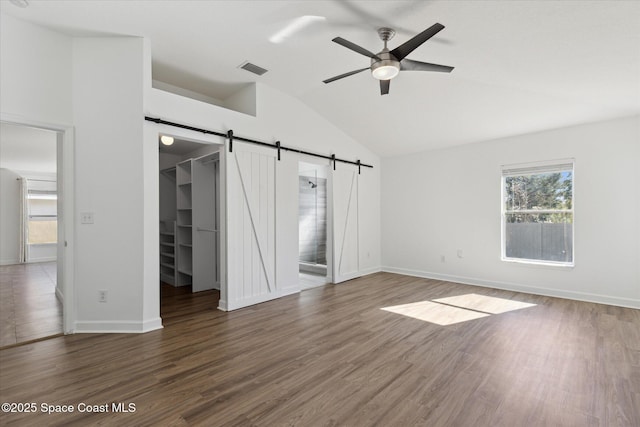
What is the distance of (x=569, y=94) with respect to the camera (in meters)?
3.75

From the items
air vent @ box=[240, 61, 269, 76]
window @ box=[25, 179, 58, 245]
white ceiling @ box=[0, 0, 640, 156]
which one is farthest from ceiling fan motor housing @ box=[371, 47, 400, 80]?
window @ box=[25, 179, 58, 245]

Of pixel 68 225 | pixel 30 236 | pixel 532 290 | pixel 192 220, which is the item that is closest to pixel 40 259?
pixel 30 236

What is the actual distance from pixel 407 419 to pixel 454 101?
4.07 metres

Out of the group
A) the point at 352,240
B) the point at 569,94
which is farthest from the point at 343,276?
the point at 569,94

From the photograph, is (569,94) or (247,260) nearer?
(569,94)

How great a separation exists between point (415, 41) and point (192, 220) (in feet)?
13.4

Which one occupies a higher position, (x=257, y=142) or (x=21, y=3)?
(x=21, y=3)

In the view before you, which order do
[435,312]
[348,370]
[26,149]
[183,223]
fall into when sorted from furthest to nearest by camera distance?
[26,149]
[183,223]
[435,312]
[348,370]

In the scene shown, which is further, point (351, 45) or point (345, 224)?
point (345, 224)

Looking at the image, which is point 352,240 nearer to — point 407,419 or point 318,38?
point 318,38

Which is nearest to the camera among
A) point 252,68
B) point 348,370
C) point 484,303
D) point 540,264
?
point 348,370

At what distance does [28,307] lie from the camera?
405 cm

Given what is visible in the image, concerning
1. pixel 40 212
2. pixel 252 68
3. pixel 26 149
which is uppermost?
pixel 252 68

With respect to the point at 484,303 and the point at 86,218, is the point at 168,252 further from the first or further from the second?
the point at 484,303
